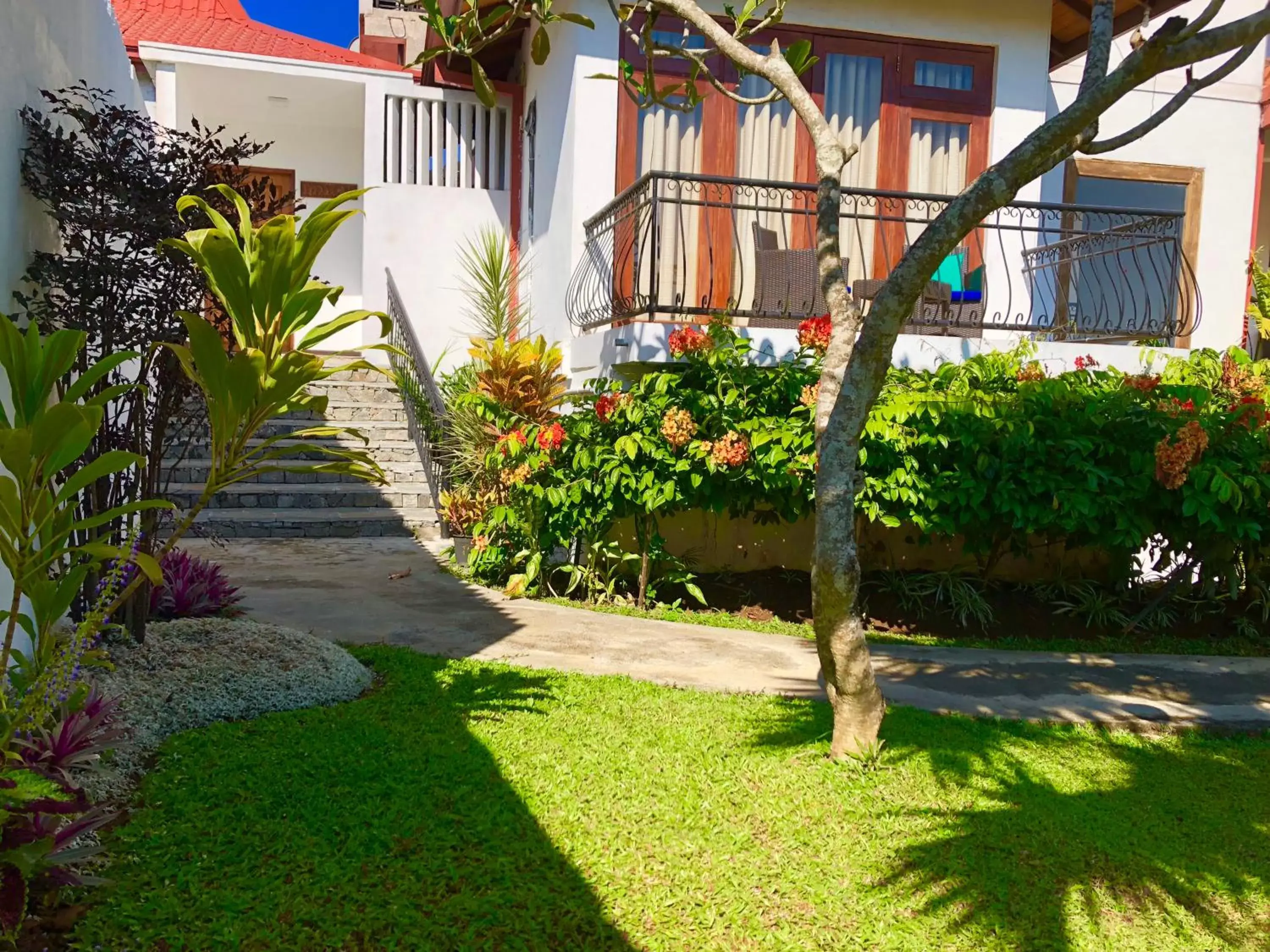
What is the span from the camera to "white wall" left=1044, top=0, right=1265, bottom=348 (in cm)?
1050

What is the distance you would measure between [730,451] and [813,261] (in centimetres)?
282

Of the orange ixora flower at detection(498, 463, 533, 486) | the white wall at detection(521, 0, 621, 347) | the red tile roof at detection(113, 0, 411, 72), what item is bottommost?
the orange ixora flower at detection(498, 463, 533, 486)

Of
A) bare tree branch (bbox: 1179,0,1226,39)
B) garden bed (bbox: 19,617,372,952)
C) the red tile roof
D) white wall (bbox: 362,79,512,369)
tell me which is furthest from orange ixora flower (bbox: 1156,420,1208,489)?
the red tile roof

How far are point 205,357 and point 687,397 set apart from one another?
360cm

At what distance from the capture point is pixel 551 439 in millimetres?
6348

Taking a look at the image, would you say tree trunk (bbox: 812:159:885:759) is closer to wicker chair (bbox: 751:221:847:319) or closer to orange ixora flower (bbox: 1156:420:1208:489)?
orange ixora flower (bbox: 1156:420:1208:489)

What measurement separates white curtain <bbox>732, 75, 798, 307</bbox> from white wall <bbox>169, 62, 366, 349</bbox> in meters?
4.88

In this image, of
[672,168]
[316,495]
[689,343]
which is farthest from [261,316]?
[672,168]

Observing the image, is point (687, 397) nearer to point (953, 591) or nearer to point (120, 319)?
point (953, 591)

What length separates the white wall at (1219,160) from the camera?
34.4 feet

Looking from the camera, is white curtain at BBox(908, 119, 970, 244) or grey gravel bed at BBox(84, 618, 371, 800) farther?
white curtain at BBox(908, 119, 970, 244)

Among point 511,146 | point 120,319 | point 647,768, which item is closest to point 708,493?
point 647,768

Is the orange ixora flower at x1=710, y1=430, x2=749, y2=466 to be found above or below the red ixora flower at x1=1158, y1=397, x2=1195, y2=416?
below

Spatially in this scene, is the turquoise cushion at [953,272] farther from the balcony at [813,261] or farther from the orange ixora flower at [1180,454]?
the orange ixora flower at [1180,454]
